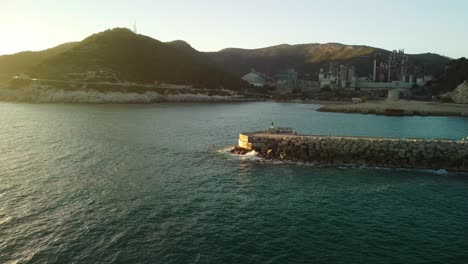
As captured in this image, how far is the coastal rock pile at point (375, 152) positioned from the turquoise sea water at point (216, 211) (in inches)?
100

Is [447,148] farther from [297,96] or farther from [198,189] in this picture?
[297,96]

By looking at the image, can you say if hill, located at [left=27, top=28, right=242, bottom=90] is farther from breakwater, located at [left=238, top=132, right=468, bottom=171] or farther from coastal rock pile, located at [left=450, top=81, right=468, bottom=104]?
breakwater, located at [left=238, top=132, right=468, bottom=171]

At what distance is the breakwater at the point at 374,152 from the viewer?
1517 inches

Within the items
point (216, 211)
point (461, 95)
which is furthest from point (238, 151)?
point (461, 95)

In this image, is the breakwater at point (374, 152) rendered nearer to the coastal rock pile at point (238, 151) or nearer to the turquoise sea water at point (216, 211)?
the coastal rock pile at point (238, 151)

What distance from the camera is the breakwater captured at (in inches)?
1517

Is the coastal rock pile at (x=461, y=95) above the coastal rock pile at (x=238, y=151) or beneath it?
above

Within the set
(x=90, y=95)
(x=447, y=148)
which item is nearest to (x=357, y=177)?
(x=447, y=148)

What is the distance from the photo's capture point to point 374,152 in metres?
39.8

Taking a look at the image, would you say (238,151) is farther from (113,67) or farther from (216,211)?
(113,67)

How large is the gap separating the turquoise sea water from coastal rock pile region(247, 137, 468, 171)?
8.34 ft

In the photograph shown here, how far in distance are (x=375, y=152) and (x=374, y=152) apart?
98 millimetres

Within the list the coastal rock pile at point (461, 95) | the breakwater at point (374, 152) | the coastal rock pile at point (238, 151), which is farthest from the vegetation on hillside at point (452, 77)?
the coastal rock pile at point (238, 151)

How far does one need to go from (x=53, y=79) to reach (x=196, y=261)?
14596 centimetres
